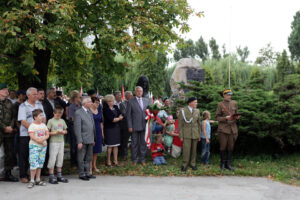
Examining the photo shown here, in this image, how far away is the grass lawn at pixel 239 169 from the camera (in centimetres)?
778

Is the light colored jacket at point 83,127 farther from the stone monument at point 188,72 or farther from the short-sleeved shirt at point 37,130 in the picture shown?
the stone monument at point 188,72

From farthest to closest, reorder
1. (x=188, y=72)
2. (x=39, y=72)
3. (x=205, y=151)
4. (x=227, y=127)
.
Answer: (x=188, y=72) < (x=39, y=72) < (x=205, y=151) < (x=227, y=127)

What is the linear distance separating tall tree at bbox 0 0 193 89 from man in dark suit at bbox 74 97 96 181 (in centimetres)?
166

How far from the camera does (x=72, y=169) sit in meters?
8.38

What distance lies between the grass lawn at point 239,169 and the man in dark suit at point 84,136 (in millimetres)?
755

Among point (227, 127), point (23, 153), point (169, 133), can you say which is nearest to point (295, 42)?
point (169, 133)

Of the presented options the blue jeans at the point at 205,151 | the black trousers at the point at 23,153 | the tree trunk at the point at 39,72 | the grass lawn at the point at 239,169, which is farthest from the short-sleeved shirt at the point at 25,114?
the blue jeans at the point at 205,151

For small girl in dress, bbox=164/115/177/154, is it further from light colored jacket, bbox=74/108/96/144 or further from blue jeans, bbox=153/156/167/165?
light colored jacket, bbox=74/108/96/144

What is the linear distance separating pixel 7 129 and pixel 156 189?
350 centimetres

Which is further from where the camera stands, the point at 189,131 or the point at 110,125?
the point at 110,125

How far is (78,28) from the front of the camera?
319 inches

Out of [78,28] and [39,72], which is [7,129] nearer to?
[39,72]

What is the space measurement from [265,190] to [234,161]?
2827mm

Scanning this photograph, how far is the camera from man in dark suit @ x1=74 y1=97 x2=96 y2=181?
7.07 metres
